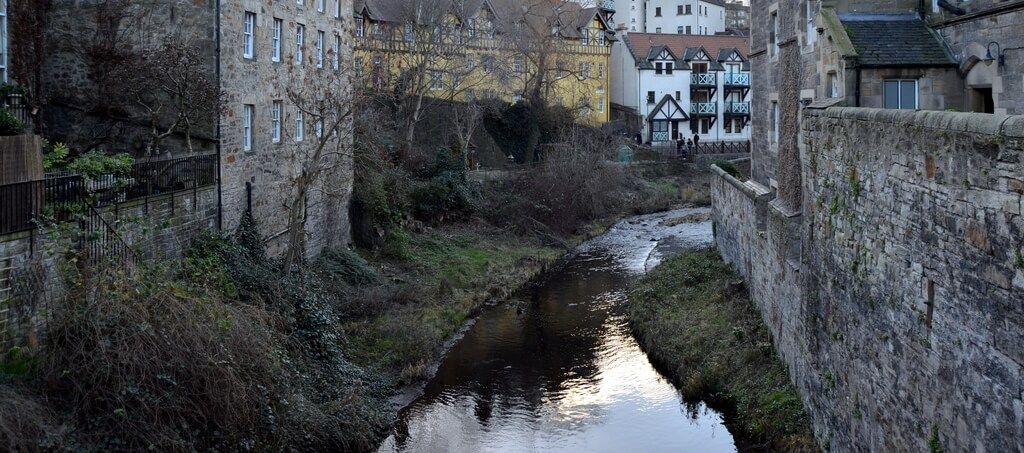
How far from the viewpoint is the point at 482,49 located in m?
52.8

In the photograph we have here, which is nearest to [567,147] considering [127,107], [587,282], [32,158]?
[587,282]

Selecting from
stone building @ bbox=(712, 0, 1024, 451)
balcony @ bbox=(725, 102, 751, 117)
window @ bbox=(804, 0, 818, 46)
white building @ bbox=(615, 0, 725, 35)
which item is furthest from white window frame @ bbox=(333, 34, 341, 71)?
white building @ bbox=(615, 0, 725, 35)

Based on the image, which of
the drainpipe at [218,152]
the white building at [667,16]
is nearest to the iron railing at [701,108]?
the white building at [667,16]

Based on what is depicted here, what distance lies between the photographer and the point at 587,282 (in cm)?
3081

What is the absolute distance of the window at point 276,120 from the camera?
23.9 m

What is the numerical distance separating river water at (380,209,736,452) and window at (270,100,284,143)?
6.66m

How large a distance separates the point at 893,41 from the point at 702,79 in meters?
49.8

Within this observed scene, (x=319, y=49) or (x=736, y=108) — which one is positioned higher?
(x=736, y=108)

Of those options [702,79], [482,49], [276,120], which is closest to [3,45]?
[276,120]

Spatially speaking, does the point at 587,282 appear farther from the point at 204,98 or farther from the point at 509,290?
the point at 204,98

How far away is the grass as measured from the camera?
21.3 metres

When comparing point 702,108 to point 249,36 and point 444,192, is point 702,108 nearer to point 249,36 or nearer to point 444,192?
point 444,192

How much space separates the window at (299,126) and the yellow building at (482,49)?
1254cm

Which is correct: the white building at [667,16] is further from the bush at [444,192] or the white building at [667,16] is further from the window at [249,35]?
the window at [249,35]
